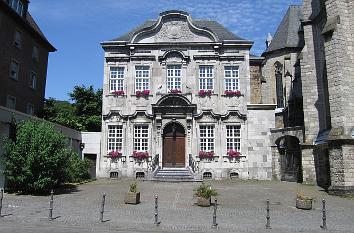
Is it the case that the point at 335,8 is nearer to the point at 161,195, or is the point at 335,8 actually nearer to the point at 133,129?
the point at 161,195

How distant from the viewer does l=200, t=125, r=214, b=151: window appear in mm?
26453

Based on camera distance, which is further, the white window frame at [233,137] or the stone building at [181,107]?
the white window frame at [233,137]

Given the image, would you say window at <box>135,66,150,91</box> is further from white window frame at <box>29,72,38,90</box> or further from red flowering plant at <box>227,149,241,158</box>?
white window frame at <box>29,72,38,90</box>

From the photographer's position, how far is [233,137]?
87.0 feet

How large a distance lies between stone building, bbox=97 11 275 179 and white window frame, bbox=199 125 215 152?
0.08 metres

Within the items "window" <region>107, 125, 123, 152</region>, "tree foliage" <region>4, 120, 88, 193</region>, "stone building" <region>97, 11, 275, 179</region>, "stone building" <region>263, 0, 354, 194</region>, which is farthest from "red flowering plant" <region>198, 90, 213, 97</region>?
"tree foliage" <region>4, 120, 88, 193</region>

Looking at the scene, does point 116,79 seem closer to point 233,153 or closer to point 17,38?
point 17,38

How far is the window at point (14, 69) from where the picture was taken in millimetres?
26203

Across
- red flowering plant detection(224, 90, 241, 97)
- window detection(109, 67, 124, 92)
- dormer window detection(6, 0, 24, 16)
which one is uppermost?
dormer window detection(6, 0, 24, 16)

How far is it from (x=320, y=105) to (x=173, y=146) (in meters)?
11.0

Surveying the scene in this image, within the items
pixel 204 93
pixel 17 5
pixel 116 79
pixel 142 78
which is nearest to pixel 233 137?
pixel 204 93

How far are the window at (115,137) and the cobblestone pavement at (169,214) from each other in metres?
10.4

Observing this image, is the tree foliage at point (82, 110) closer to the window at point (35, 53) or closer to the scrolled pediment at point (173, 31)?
the window at point (35, 53)

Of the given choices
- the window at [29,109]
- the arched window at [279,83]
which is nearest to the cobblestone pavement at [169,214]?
the window at [29,109]
